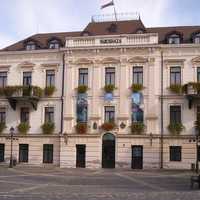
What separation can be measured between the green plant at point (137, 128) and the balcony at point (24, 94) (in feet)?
30.6

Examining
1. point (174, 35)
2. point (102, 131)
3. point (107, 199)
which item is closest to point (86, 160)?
point (102, 131)

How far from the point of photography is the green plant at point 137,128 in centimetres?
3875

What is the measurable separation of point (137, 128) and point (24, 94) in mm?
10837

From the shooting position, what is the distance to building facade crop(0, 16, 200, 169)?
38594mm

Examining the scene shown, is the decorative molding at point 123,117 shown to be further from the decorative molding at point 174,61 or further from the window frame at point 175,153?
the decorative molding at point 174,61

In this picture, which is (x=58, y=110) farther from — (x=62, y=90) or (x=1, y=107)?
(x=1, y=107)

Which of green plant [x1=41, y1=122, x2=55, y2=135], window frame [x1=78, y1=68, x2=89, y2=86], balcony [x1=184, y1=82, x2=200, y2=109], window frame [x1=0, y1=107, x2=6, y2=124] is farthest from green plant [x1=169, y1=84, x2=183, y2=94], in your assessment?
window frame [x1=0, y1=107, x2=6, y2=124]

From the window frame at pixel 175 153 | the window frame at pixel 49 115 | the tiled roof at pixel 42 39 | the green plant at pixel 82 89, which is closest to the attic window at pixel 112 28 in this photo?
the tiled roof at pixel 42 39

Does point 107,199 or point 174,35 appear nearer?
point 107,199

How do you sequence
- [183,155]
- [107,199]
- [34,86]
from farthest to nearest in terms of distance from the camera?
[34,86], [183,155], [107,199]

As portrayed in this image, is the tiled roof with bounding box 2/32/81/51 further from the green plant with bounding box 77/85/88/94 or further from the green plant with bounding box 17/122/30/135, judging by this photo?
the green plant with bounding box 17/122/30/135

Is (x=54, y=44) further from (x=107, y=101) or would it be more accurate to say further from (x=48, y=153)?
(x=48, y=153)

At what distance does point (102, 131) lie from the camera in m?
39.6

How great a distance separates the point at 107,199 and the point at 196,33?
2551 centimetres
